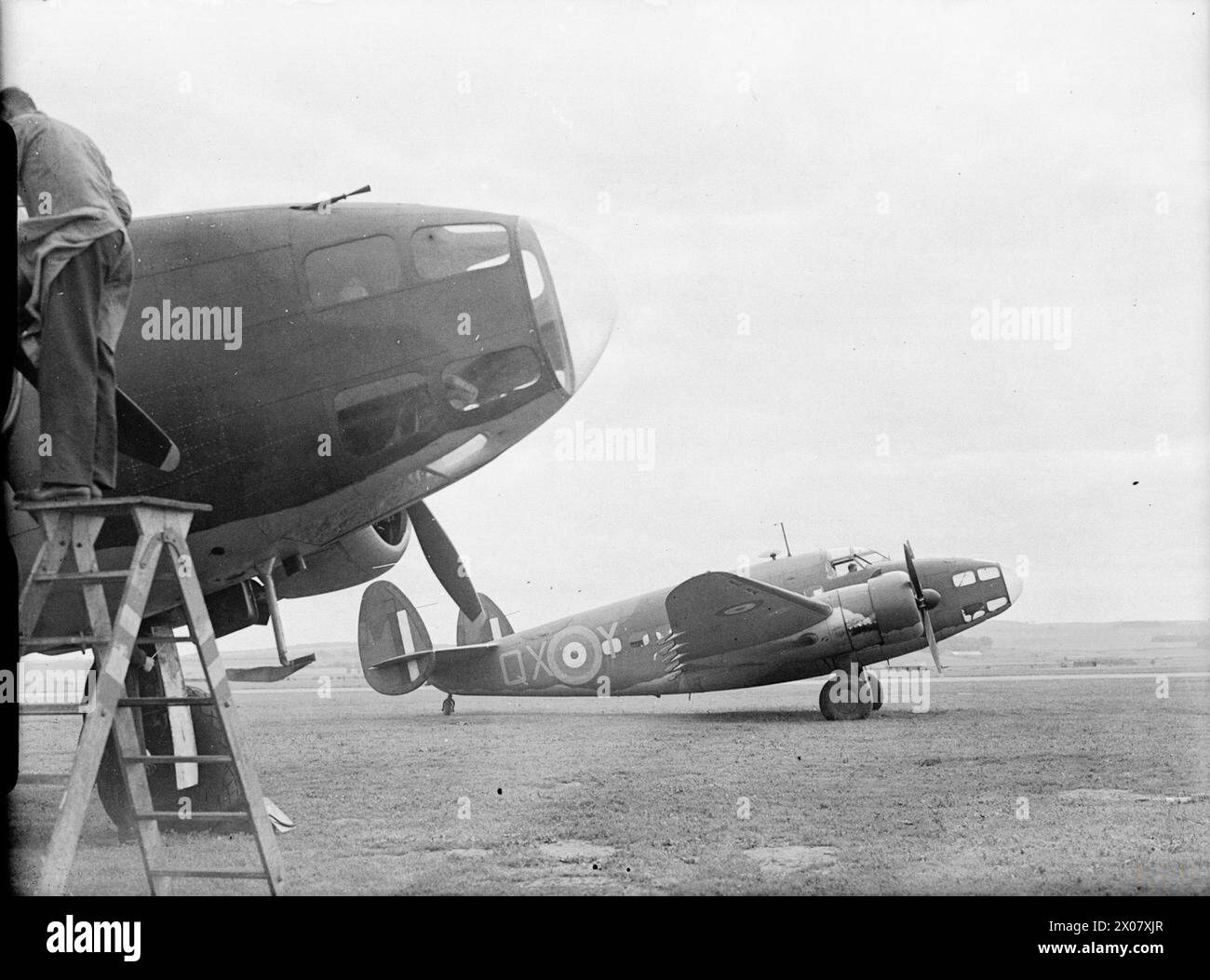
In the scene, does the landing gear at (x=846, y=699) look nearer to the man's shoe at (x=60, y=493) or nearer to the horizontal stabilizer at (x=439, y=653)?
the horizontal stabilizer at (x=439, y=653)

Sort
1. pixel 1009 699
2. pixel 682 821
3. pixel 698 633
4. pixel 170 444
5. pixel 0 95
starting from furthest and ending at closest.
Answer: pixel 1009 699 → pixel 698 633 → pixel 682 821 → pixel 170 444 → pixel 0 95

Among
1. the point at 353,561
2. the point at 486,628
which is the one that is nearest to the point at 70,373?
the point at 353,561

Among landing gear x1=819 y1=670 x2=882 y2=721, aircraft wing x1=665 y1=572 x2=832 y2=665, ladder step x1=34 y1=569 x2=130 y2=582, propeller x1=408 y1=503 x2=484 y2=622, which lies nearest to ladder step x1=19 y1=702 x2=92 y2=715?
ladder step x1=34 y1=569 x2=130 y2=582

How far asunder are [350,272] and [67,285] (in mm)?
1587

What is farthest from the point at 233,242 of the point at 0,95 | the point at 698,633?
the point at 698,633

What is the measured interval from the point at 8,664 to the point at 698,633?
43.4ft

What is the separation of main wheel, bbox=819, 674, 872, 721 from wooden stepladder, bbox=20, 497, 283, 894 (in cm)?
1236

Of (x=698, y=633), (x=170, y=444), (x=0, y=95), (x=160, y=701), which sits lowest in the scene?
(x=698, y=633)

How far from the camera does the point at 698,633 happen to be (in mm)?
16531

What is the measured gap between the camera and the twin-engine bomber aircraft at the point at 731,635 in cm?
1591

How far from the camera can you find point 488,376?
5344 millimetres

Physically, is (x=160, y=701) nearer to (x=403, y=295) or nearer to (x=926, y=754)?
(x=403, y=295)

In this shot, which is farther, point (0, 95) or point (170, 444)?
point (170, 444)

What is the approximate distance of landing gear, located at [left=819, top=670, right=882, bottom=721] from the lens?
1548cm
